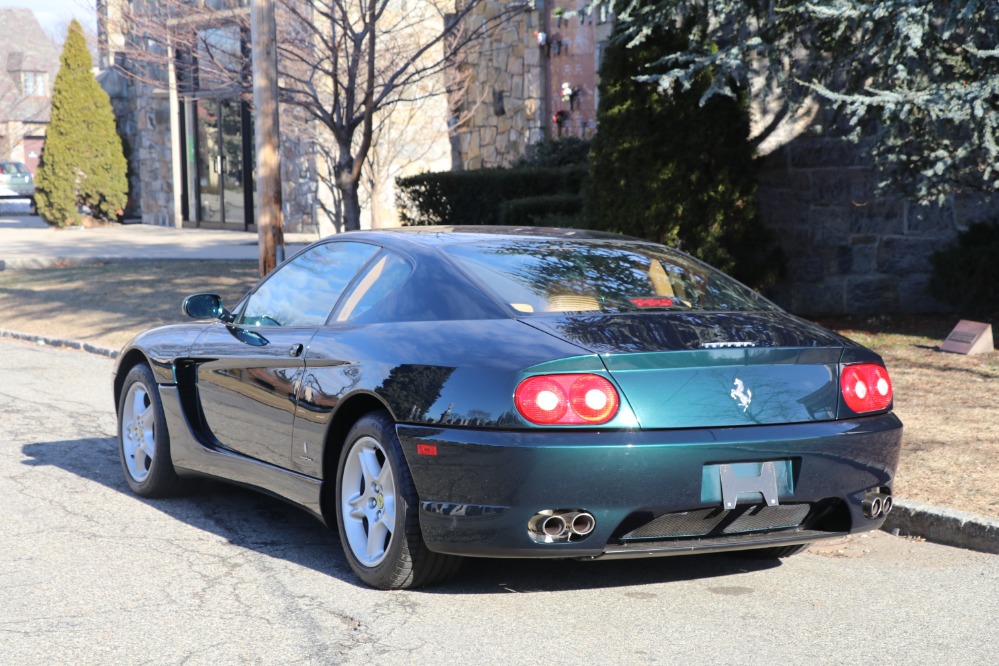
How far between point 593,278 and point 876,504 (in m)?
1.40

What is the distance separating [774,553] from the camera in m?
5.33

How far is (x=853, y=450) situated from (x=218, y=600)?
7.83 ft

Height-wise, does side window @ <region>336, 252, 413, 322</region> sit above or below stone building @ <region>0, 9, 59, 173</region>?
below

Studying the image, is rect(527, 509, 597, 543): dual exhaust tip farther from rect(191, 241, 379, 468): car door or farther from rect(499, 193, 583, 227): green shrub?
rect(499, 193, 583, 227): green shrub

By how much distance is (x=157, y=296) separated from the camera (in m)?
15.9

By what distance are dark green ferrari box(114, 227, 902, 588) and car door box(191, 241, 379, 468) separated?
0.02 meters

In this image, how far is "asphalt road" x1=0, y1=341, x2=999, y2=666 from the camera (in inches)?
162

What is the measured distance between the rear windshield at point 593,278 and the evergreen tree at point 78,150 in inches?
1022

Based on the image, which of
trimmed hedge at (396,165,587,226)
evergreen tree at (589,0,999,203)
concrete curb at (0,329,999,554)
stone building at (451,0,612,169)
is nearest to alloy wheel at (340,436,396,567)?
concrete curb at (0,329,999,554)

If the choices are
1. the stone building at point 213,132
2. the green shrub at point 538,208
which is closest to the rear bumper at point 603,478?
the green shrub at point 538,208

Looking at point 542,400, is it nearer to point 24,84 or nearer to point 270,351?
point 270,351

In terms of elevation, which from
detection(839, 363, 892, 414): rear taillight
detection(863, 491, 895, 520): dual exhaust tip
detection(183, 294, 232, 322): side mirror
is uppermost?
detection(183, 294, 232, 322): side mirror

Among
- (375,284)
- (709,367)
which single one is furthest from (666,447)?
(375,284)

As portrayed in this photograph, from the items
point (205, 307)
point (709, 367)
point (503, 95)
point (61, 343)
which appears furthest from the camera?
point (503, 95)
